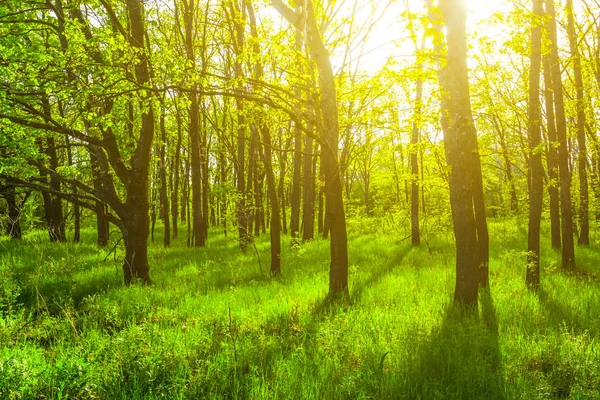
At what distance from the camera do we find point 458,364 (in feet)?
12.0

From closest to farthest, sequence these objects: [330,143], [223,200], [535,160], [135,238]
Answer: [330,143]
[535,160]
[135,238]
[223,200]

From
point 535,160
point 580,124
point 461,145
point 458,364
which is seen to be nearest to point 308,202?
point 535,160

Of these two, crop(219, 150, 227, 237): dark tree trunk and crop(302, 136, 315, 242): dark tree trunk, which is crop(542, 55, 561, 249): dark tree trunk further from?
crop(219, 150, 227, 237): dark tree trunk

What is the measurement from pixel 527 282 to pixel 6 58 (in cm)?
1195

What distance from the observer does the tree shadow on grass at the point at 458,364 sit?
3.24m

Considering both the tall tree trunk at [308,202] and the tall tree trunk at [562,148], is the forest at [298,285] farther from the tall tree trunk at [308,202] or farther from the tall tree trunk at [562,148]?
the tall tree trunk at [308,202]

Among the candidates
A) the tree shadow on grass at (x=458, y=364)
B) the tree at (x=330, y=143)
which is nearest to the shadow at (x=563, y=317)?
the tree shadow on grass at (x=458, y=364)

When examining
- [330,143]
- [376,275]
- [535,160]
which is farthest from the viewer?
[376,275]

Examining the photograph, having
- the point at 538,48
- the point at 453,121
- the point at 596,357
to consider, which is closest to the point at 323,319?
the point at 596,357

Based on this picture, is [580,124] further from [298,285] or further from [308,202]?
[298,285]

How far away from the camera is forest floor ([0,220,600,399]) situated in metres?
3.21

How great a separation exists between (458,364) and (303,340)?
1741mm

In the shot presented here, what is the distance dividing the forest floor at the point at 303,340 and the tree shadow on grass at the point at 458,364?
14mm

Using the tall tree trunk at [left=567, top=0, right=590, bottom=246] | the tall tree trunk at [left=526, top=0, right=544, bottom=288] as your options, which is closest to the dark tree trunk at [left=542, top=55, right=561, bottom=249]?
the tall tree trunk at [left=567, top=0, right=590, bottom=246]
